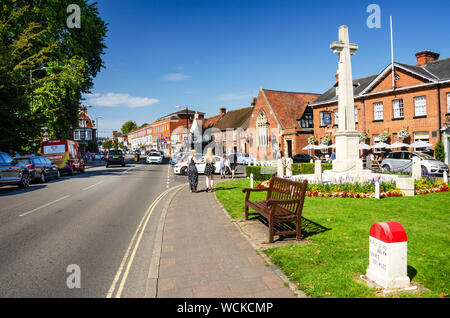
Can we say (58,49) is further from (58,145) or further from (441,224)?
(441,224)

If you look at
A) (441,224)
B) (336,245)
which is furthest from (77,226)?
(441,224)

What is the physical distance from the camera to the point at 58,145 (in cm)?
2616

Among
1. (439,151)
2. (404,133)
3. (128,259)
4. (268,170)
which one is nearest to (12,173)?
(128,259)

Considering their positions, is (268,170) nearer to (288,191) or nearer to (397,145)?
(288,191)

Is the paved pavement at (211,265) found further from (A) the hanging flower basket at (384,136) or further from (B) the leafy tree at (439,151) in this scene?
(A) the hanging flower basket at (384,136)

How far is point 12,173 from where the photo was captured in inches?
621

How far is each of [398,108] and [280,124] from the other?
55.2 feet

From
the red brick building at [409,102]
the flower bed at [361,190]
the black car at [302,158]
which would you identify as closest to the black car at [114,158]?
the black car at [302,158]

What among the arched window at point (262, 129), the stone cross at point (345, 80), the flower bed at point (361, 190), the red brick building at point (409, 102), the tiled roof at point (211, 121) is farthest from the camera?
the tiled roof at point (211, 121)

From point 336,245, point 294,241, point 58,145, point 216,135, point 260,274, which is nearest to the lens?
point 260,274

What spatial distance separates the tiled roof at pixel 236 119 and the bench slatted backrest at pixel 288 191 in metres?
48.0

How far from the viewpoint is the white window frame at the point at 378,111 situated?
33.0 metres
